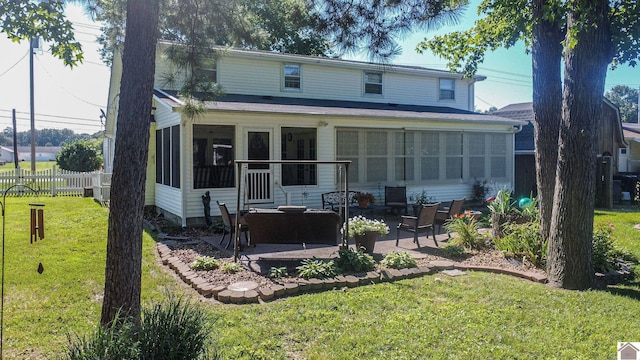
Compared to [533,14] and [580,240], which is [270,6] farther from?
[580,240]

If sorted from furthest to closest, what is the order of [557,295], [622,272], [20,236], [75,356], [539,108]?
[20,236] → [539,108] → [622,272] → [557,295] → [75,356]

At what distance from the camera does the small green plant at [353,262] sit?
252 inches

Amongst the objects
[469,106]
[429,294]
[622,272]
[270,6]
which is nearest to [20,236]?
[270,6]

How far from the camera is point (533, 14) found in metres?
6.46

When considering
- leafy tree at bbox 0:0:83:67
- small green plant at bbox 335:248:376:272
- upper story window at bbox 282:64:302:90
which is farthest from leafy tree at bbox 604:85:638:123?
leafy tree at bbox 0:0:83:67

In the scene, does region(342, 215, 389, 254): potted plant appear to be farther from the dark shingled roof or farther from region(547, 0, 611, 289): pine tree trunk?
the dark shingled roof

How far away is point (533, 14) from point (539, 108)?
1472 millimetres

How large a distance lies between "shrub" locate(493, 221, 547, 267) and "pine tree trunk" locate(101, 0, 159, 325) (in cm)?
573

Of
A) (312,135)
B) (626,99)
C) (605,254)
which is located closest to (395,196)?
(312,135)

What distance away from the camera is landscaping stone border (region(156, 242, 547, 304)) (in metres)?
5.29

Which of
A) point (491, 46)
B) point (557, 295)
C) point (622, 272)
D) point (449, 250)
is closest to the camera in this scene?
point (557, 295)

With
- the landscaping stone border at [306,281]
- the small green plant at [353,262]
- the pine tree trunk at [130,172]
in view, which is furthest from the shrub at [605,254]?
the pine tree trunk at [130,172]

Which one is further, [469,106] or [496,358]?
[469,106]

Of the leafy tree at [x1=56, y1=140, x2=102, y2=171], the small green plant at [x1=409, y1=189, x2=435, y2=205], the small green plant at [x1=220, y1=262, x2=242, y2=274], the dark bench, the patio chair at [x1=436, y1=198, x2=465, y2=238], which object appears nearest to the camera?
the small green plant at [x1=220, y1=262, x2=242, y2=274]
